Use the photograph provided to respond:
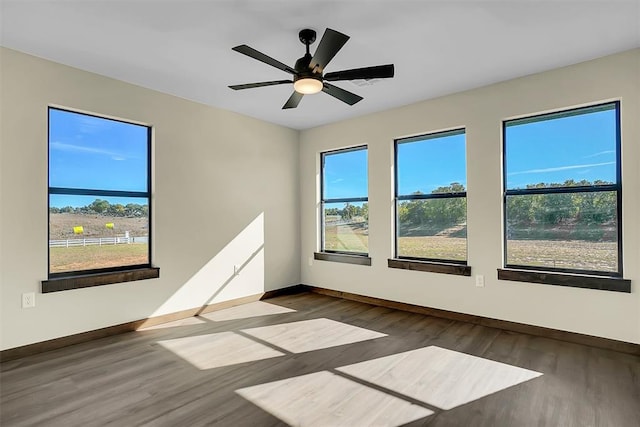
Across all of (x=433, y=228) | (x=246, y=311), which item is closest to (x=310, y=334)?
(x=246, y=311)

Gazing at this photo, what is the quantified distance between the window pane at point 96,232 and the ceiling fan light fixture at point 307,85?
2378 millimetres

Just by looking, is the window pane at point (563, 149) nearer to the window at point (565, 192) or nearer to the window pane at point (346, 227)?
the window at point (565, 192)

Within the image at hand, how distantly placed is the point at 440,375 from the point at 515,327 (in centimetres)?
149

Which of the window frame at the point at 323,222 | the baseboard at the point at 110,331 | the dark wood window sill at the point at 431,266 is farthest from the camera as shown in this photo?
the window frame at the point at 323,222

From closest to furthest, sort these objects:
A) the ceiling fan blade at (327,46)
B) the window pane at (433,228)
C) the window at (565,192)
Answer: the ceiling fan blade at (327,46), the window at (565,192), the window pane at (433,228)

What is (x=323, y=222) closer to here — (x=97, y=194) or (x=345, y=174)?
(x=345, y=174)

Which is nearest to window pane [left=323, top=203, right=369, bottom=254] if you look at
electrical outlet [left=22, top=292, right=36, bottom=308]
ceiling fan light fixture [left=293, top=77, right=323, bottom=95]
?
ceiling fan light fixture [left=293, top=77, right=323, bottom=95]

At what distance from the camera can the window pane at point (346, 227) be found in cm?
502

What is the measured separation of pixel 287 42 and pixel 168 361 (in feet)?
9.52

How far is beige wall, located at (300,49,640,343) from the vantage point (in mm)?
3041

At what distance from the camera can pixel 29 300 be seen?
3000 millimetres

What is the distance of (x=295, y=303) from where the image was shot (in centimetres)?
485

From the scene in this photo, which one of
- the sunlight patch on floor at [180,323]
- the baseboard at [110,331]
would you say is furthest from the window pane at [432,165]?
the sunlight patch on floor at [180,323]

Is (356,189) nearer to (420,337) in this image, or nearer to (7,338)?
(420,337)
